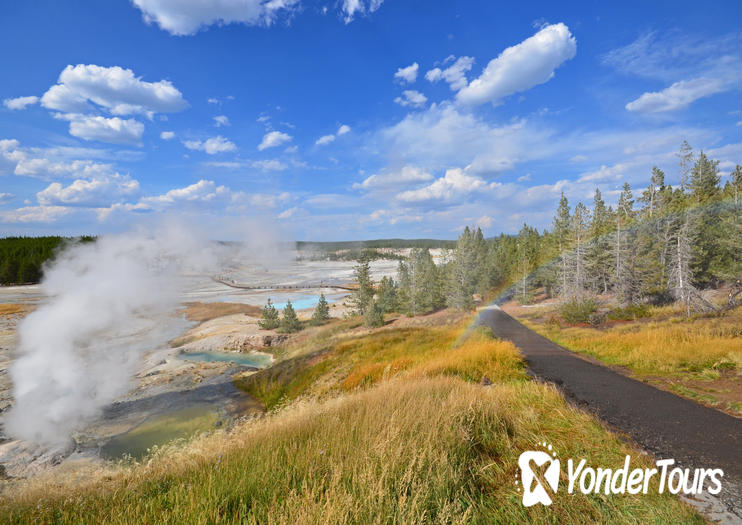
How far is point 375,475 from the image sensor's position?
10.00 ft

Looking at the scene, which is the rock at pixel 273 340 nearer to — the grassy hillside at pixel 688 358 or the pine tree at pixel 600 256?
the grassy hillside at pixel 688 358

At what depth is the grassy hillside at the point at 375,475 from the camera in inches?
109

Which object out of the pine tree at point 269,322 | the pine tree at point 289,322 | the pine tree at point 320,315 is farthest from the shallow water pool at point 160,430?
the pine tree at point 320,315

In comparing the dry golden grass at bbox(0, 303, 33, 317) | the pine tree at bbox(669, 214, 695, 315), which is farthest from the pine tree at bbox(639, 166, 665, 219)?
the dry golden grass at bbox(0, 303, 33, 317)

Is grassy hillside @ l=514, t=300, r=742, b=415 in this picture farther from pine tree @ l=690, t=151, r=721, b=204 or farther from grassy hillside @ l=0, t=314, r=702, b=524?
pine tree @ l=690, t=151, r=721, b=204

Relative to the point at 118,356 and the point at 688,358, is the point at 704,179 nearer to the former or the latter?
the point at 688,358

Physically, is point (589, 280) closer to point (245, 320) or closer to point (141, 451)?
point (245, 320)

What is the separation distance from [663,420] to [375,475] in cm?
619

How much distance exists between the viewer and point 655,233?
33.1 metres

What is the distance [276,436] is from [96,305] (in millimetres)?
25480

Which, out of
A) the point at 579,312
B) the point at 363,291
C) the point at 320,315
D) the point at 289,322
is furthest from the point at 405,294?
the point at 579,312
